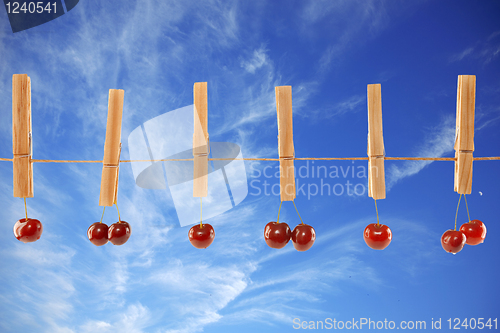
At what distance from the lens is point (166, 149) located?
5.83 feet

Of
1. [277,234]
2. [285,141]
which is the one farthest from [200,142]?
[277,234]

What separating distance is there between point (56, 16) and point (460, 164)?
264cm

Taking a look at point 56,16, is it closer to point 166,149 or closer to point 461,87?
point 166,149

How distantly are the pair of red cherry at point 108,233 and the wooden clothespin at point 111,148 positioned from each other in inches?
3.9

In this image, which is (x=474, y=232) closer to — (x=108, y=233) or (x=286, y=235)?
(x=286, y=235)

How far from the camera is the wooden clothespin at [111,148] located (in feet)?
4.32

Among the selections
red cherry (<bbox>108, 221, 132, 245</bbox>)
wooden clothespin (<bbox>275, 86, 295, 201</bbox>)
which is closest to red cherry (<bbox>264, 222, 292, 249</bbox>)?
wooden clothespin (<bbox>275, 86, 295, 201</bbox>)

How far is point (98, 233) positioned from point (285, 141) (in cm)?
85

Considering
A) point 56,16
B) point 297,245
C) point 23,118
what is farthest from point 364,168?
point 56,16

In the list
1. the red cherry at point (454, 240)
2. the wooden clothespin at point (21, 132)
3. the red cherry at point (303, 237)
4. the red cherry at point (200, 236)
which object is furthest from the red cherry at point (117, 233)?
the red cherry at point (454, 240)

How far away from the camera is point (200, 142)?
130cm

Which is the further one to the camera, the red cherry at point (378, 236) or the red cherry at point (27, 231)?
the red cherry at point (27, 231)

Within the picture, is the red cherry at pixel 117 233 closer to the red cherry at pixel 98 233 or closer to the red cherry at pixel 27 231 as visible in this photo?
the red cherry at pixel 98 233

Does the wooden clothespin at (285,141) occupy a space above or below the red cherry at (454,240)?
above
